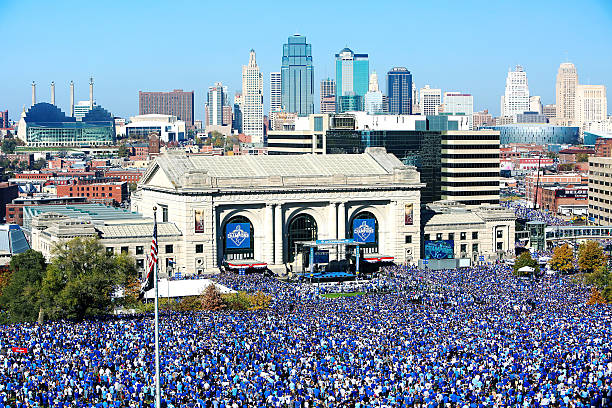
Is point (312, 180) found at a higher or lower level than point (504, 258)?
higher

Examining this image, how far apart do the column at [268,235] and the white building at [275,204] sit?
10cm

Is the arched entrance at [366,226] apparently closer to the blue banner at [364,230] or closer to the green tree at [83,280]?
the blue banner at [364,230]

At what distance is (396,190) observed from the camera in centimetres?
11888

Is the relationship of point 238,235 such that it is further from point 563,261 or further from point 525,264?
point 563,261

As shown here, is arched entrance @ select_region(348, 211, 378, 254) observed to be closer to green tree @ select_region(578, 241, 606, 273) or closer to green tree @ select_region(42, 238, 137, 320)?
green tree @ select_region(578, 241, 606, 273)

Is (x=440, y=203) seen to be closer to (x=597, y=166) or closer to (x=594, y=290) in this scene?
(x=597, y=166)

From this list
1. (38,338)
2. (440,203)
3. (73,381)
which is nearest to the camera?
(73,381)

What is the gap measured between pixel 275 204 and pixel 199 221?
809 centimetres

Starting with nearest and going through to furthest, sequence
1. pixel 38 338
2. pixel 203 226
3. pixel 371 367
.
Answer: pixel 371 367, pixel 38 338, pixel 203 226

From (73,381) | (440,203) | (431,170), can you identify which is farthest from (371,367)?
(431,170)

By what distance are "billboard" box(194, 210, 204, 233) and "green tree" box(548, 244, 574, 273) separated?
34.3 m

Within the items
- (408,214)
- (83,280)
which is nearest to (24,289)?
(83,280)

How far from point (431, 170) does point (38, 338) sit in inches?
3551

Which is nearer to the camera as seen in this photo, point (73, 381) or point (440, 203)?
point (73, 381)
